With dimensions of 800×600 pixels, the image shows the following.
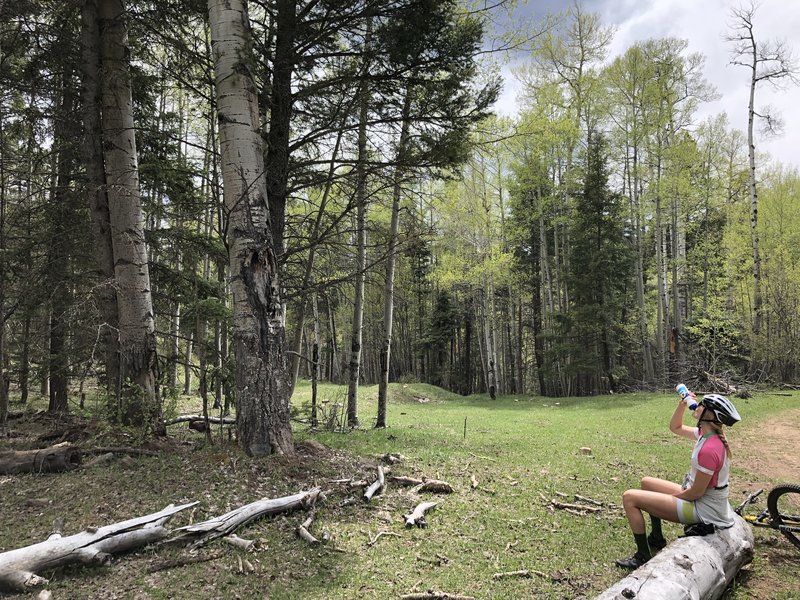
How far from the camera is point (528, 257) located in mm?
27891

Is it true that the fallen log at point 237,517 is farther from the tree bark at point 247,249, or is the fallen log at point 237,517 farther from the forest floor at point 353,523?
the tree bark at point 247,249

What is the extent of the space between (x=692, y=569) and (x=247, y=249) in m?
4.73

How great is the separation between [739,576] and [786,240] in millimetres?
25780

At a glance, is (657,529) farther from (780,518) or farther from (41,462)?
(41,462)

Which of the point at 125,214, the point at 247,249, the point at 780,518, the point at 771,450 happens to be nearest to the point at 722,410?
the point at 780,518

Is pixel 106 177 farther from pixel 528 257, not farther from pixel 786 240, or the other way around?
pixel 786 240

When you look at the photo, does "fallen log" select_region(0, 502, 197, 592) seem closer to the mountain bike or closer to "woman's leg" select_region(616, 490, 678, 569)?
"woman's leg" select_region(616, 490, 678, 569)

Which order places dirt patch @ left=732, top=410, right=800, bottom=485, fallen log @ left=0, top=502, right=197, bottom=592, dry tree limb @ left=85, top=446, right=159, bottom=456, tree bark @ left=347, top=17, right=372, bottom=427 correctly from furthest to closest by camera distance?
dirt patch @ left=732, top=410, right=800, bottom=485, tree bark @ left=347, top=17, right=372, bottom=427, dry tree limb @ left=85, top=446, right=159, bottom=456, fallen log @ left=0, top=502, right=197, bottom=592

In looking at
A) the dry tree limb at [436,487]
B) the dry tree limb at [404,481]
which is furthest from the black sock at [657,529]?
the dry tree limb at [404,481]

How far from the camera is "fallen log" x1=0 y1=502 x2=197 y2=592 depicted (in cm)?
294

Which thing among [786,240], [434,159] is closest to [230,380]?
[434,159]

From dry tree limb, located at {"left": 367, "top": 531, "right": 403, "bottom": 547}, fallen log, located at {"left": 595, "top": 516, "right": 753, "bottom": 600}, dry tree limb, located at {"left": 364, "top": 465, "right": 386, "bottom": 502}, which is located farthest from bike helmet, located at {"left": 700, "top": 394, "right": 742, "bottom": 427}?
dry tree limb, located at {"left": 364, "top": 465, "right": 386, "bottom": 502}

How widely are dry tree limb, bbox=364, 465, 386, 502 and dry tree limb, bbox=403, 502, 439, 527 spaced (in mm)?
467

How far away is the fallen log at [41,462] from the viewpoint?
15.9 feet
